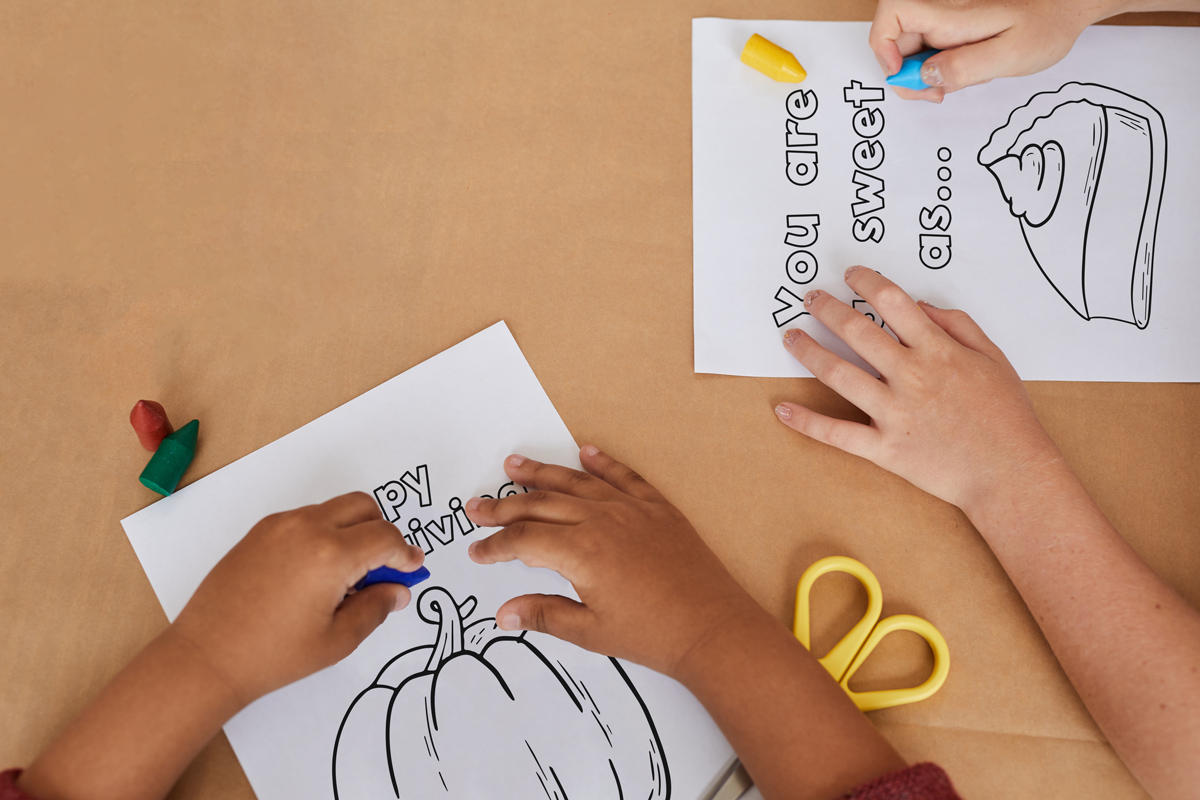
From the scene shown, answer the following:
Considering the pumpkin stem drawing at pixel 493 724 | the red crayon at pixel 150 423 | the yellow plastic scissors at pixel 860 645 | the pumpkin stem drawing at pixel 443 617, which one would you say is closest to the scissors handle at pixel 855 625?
the yellow plastic scissors at pixel 860 645

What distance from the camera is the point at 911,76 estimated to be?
0.60 m

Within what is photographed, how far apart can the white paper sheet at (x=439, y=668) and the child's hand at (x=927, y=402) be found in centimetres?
21

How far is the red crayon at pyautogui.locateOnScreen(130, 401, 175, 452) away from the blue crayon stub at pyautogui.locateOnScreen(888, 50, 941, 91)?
0.62 metres

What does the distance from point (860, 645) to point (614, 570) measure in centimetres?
18

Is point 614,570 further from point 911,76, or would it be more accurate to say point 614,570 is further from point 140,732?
point 911,76

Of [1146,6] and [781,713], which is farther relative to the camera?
[1146,6]

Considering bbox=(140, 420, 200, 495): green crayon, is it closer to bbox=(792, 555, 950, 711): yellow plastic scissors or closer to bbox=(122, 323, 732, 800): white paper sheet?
bbox=(122, 323, 732, 800): white paper sheet

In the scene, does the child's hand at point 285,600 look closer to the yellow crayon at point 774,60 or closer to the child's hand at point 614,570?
the child's hand at point 614,570

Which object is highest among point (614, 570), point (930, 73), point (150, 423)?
point (930, 73)

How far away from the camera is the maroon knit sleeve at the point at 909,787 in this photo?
42 cm

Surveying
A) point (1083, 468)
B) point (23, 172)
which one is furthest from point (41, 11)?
point (1083, 468)

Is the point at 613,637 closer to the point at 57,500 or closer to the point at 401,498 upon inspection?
the point at 401,498

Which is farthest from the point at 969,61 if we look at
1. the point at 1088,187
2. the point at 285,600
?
the point at 285,600

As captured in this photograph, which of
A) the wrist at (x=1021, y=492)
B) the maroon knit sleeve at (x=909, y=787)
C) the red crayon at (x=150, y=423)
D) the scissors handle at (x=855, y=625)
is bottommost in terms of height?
the maroon knit sleeve at (x=909, y=787)
